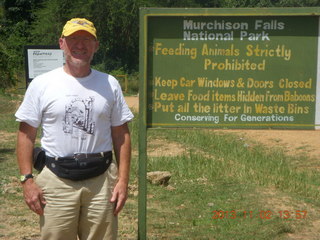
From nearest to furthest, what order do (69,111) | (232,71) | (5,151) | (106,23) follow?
(69,111), (232,71), (5,151), (106,23)

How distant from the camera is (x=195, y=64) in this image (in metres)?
4.32

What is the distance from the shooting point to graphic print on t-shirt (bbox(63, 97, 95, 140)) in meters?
3.19

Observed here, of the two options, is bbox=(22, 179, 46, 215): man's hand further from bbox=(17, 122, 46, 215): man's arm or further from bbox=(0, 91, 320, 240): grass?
bbox=(0, 91, 320, 240): grass

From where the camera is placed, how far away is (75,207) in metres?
3.26

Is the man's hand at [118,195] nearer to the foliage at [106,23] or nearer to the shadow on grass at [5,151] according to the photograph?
the shadow on grass at [5,151]

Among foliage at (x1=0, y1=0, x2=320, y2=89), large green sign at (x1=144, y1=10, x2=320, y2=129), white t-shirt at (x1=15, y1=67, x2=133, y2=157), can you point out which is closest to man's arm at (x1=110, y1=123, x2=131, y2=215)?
white t-shirt at (x1=15, y1=67, x2=133, y2=157)

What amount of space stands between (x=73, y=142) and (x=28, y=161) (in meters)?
0.32

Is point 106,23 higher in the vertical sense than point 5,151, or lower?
higher

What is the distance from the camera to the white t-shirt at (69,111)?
320 centimetres

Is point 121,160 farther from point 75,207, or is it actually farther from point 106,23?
point 106,23

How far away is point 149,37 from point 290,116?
1307mm
